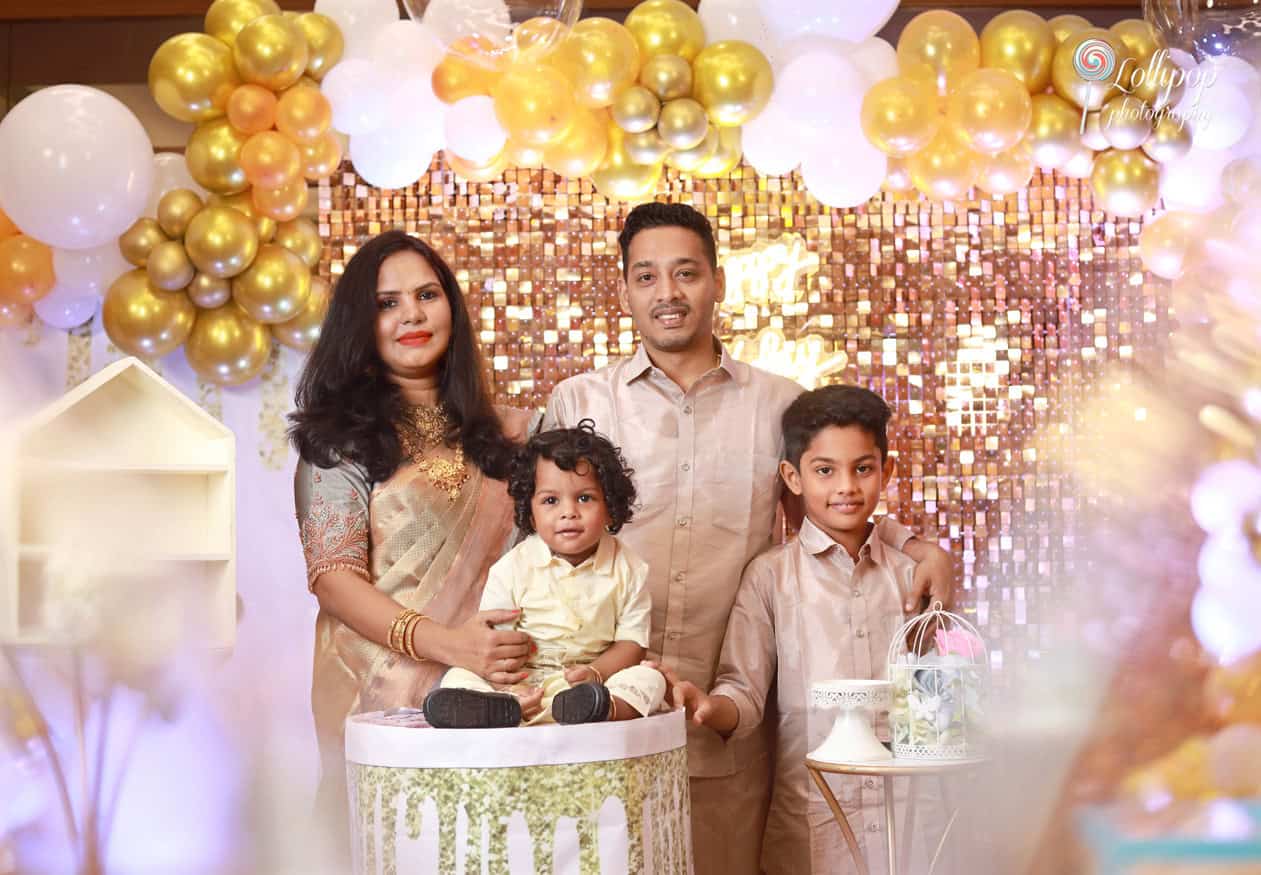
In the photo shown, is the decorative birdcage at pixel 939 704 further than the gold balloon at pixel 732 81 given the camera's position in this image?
No

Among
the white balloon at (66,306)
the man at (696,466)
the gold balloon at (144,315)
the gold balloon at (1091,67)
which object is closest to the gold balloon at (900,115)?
the gold balloon at (1091,67)

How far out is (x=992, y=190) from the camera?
3.27m

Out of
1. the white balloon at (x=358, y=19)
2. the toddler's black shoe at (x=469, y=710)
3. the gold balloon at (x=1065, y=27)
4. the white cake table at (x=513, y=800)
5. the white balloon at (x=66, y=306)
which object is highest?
the white balloon at (x=358, y=19)

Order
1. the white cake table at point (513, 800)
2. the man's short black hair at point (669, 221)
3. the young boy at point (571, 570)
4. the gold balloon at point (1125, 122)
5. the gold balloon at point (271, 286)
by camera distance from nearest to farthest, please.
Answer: the white cake table at point (513, 800) < the young boy at point (571, 570) < the man's short black hair at point (669, 221) < the gold balloon at point (1125, 122) < the gold balloon at point (271, 286)

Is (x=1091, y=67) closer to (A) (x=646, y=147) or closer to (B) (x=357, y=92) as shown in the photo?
(A) (x=646, y=147)

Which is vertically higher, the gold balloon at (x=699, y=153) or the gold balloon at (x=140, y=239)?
the gold balloon at (x=699, y=153)

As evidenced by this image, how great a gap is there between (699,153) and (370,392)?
131cm

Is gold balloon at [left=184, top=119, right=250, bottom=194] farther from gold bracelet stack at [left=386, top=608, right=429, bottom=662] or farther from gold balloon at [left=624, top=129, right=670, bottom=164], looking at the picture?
gold bracelet stack at [left=386, top=608, right=429, bottom=662]

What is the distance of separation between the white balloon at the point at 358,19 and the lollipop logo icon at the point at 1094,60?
5.41 ft

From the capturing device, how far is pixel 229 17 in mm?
3074

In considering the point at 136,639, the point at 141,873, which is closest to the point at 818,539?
the point at 136,639

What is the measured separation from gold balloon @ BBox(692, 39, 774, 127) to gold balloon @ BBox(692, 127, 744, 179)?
11cm

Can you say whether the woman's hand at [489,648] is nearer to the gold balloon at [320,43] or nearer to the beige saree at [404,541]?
the beige saree at [404,541]

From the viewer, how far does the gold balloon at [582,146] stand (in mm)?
3104
